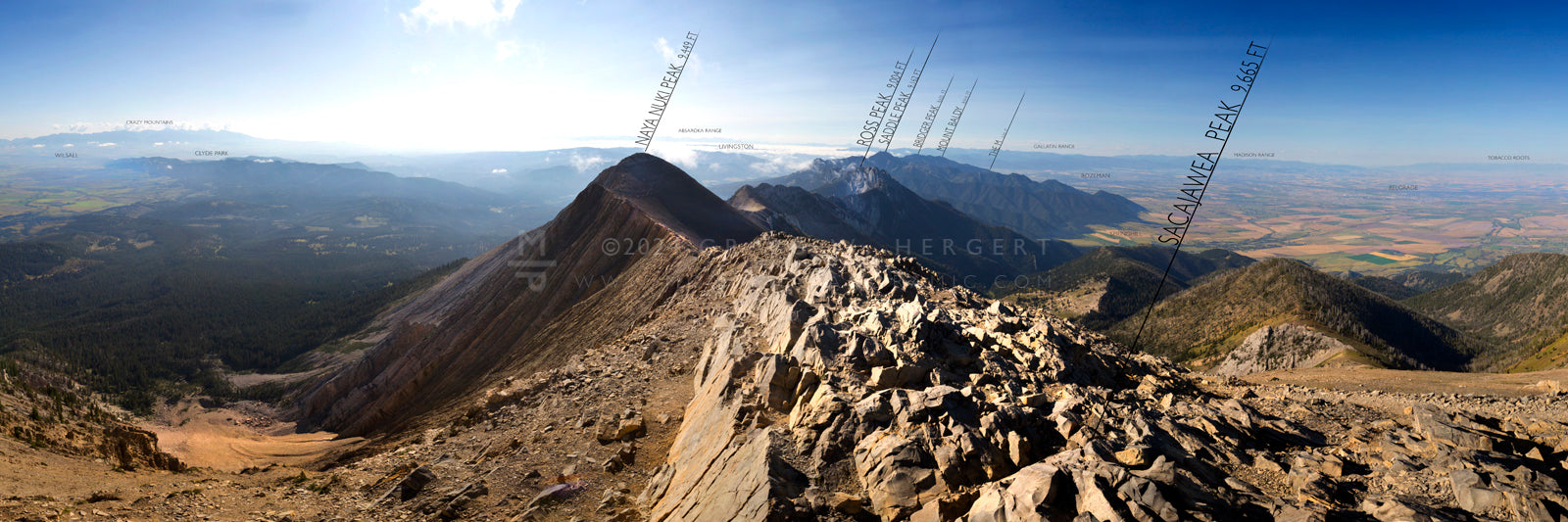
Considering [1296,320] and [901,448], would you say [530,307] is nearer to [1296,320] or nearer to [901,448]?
[901,448]

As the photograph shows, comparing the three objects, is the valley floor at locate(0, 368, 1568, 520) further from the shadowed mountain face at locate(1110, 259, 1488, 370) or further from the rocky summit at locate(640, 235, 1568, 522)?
the shadowed mountain face at locate(1110, 259, 1488, 370)

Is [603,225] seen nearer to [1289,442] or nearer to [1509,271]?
[1289,442]

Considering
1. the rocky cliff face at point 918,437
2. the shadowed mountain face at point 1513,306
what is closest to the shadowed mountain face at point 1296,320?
the shadowed mountain face at point 1513,306

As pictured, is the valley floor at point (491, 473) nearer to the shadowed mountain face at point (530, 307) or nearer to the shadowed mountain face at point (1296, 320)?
the shadowed mountain face at point (530, 307)

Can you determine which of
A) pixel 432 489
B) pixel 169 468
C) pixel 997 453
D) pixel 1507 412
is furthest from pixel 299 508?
pixel 1507 412

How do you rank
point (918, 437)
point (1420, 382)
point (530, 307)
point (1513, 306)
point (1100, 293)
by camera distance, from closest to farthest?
point (918, 437)
point (1420, 382)
point (530, 307)
point (1513, 306)
point (1100, 293)

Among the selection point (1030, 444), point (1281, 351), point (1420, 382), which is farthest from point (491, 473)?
point (1281, 351)
